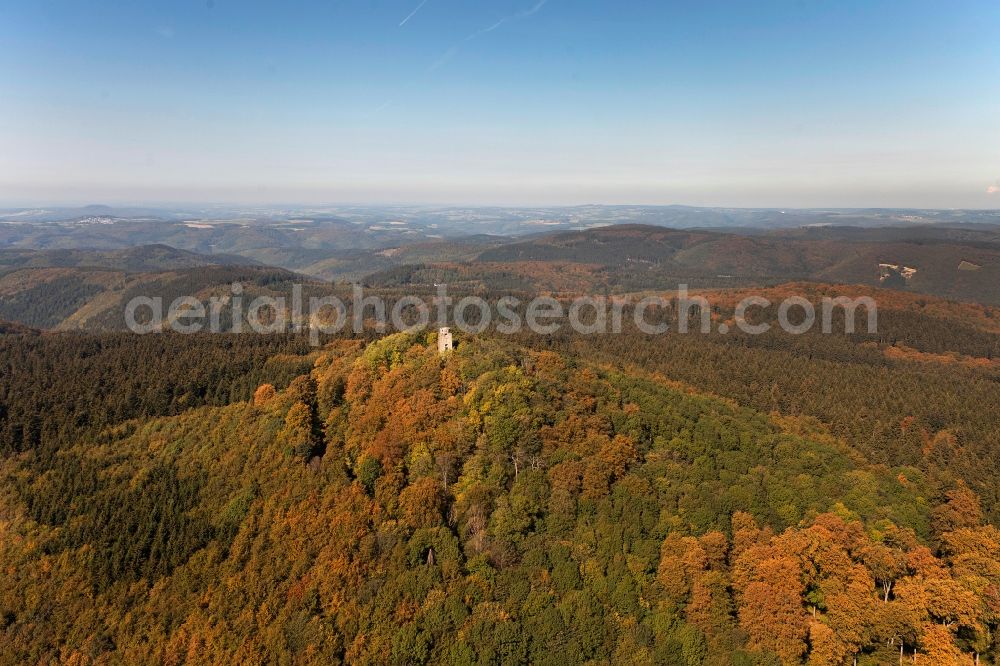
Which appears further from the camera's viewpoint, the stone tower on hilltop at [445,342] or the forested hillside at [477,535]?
the stone tower on hilltop at [445,342]

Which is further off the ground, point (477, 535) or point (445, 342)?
point (445, 342)

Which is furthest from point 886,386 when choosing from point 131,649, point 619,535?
point 131,649

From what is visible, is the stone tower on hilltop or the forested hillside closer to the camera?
the forested hillside

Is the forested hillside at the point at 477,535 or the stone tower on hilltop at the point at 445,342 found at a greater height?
the stone tower on hilltop at the point at 445,342

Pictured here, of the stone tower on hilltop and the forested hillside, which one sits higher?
the stone tower on hilltop

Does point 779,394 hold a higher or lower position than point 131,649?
higher

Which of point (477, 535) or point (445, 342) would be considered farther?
point (445, 342)

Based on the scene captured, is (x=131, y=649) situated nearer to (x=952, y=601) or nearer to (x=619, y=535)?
(x=619, y=535)

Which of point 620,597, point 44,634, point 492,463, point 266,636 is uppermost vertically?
point 492,463
